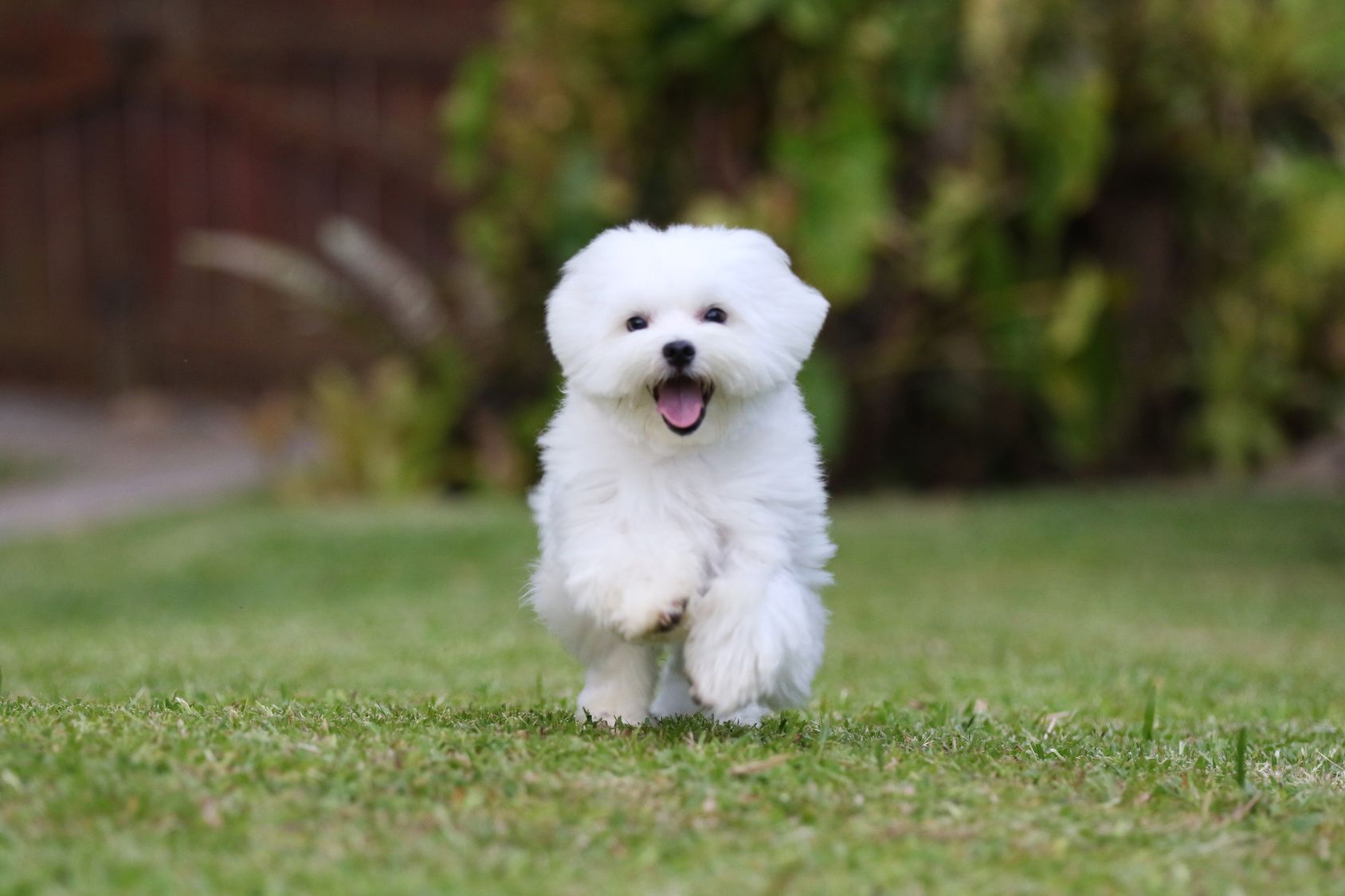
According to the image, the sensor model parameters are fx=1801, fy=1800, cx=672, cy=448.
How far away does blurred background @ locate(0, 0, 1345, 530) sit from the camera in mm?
11367

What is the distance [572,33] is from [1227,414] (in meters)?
5.30

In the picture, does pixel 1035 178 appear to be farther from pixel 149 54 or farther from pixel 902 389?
pixel 149 54

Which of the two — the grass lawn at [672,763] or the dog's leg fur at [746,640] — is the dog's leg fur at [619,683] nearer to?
the grass lawn at [672,763]

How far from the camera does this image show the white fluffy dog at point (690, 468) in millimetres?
3756

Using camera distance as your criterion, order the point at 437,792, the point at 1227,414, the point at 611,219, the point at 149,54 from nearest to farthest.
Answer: the point at 437,792 → the point at 611,219 → the point at 1227,414 → the point at 149,54

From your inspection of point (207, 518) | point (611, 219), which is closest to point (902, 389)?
point (611, 219)

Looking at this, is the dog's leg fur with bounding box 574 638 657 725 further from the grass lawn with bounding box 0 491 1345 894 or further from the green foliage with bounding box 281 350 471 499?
the green foliage with bounding box 281 350 471 499

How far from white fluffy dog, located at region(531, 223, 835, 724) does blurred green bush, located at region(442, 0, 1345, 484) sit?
6.99 meters

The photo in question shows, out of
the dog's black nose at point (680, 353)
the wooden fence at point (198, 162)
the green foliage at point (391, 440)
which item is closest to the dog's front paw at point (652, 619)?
the dog's black nose at point (680, 353)

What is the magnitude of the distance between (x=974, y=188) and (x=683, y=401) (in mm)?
8137

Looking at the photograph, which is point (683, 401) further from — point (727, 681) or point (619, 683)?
point (619, 683)

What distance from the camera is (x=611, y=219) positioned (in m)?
11.8

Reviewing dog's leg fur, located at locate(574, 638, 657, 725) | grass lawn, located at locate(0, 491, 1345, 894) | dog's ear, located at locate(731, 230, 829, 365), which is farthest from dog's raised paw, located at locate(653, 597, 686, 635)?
dog's ear, located at locate(731, 230, 829, 365)

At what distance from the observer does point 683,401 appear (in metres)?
3.85
